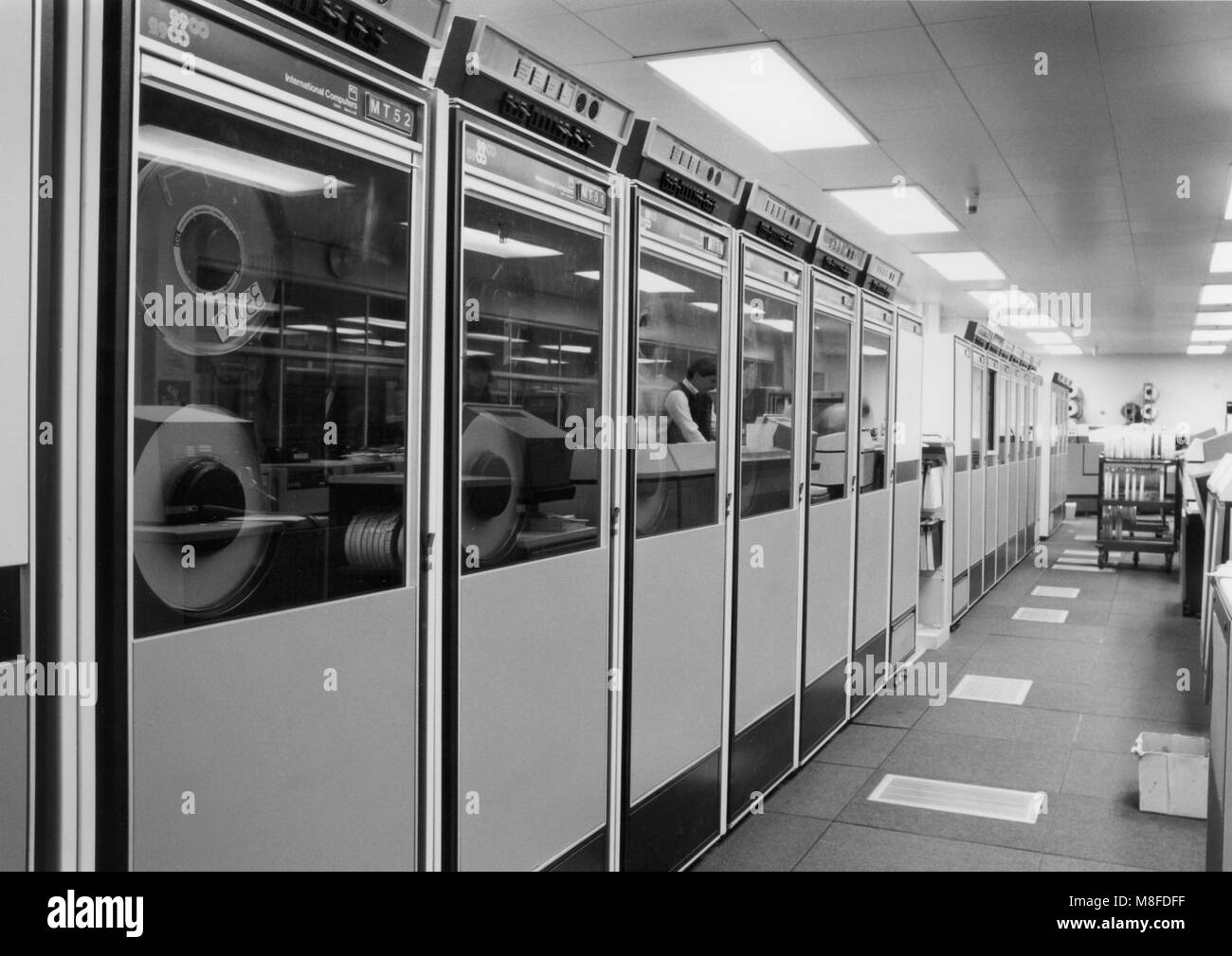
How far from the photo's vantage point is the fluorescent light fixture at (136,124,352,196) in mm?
1513

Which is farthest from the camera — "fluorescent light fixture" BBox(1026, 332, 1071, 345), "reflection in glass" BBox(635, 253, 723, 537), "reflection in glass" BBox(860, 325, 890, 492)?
"fluorescent light fixture" BBox(1026, 332, 1071, 345)

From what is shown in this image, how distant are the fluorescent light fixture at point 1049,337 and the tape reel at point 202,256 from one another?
55.9ft

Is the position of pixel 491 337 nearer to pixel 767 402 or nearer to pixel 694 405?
pixel 694 405

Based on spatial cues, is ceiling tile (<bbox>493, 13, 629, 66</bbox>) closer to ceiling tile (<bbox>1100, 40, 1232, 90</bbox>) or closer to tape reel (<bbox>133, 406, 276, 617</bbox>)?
ceiling tile (<bbox>1100, 40, 1232, 90</bbox>)

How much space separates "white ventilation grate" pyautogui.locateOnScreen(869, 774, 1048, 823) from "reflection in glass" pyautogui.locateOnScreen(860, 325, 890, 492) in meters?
1.44

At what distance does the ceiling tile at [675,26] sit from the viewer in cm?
425

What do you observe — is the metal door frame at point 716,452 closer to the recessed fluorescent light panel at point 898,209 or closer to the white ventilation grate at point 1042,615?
the recessed fluorescent light panel at point 898,209

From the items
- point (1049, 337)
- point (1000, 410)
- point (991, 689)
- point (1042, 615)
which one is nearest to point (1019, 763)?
point (991, 689)

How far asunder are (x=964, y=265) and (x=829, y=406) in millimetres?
6672

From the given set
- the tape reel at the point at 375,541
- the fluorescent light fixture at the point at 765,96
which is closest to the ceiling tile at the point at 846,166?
the fluorescent light fixture at the point at 765,96

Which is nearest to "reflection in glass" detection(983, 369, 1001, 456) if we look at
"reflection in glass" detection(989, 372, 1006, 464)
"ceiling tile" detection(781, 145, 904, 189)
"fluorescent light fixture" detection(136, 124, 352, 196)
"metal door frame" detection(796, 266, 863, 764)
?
"reflection in glass" detection(989, 372, 1006, 464)

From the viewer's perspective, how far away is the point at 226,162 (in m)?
1.66
